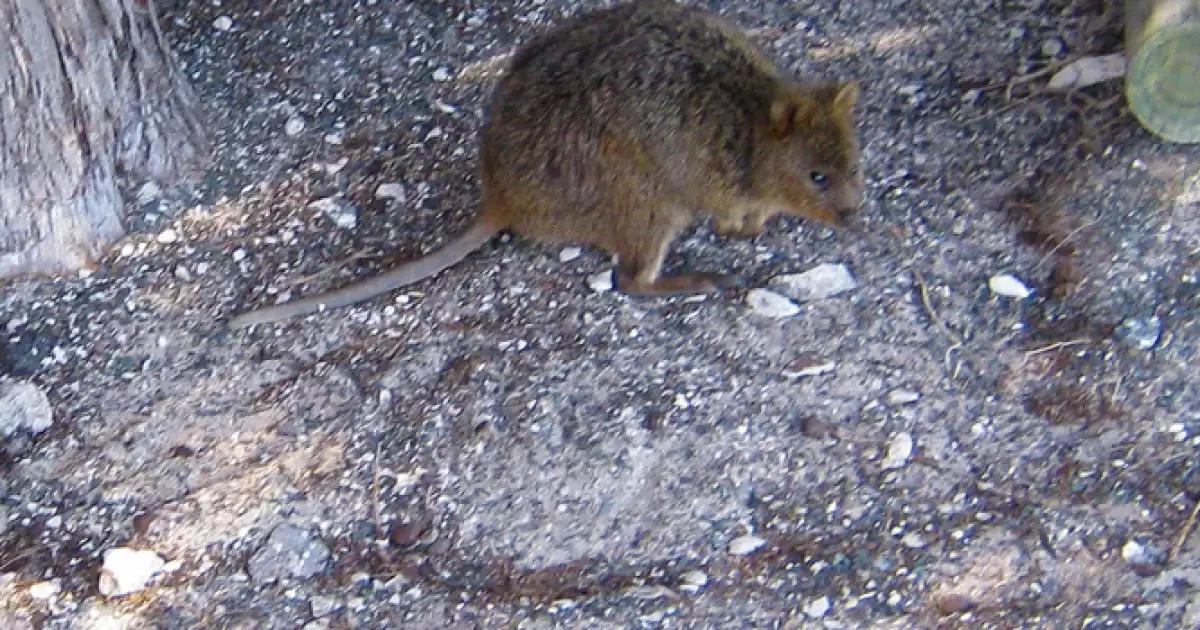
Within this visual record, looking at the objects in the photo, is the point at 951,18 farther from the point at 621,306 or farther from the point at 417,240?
the point at 417,240

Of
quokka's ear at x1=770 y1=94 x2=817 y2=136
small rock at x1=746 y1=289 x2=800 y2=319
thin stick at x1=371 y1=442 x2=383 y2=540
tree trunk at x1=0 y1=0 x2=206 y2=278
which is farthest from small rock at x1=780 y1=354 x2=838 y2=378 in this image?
tree trunk at x1=0 y1=0 x2=206 y2=278

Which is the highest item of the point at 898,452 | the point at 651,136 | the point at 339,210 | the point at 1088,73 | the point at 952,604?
the point at 651,136

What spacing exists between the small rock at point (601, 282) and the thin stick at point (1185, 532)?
1.79m

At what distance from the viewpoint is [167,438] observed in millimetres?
3885

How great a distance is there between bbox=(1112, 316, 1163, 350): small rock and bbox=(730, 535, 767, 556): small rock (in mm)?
1281

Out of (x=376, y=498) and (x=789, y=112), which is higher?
(x=789, y=112)

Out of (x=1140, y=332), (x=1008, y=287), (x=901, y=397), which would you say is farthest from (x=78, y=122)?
(x=1140, y=332)

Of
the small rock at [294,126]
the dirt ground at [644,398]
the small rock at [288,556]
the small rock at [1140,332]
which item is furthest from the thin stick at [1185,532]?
the small rock at [294,126]

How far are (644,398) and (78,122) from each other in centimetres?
202

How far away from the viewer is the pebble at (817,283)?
410 cm

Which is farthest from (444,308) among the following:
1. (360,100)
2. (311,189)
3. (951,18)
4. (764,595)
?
(951,18)

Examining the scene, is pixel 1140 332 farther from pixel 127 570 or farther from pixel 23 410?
pixel 23 410

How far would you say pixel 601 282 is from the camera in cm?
418

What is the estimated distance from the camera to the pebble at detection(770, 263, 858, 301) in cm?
410
